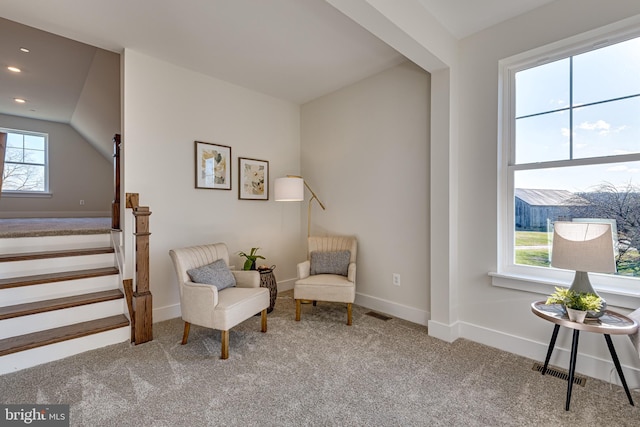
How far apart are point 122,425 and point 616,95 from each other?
372 cm

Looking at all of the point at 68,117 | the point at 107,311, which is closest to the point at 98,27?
the point at 107,311

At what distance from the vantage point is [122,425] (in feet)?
5.21

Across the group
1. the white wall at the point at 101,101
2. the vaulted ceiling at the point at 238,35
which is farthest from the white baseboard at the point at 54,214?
the vaulted ceiling at the point at 238,35

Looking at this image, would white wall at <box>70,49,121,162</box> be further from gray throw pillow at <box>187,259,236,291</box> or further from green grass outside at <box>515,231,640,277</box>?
green grass outside at <box>515,231,640,277</box>

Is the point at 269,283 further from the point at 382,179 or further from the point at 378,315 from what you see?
the point at 382,179

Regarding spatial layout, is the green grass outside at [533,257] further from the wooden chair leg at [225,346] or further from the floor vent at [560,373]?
the wooden chair leg at [225,346]

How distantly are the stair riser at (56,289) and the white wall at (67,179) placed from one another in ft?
19.2

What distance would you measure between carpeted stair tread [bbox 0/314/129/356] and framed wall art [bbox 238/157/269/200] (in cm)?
186

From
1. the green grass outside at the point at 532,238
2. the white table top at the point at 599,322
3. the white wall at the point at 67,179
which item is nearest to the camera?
the white table top at the point at 599,322

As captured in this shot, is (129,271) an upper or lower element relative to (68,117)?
lower

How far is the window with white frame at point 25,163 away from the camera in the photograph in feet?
21.7

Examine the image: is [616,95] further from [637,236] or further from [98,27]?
[98,27]

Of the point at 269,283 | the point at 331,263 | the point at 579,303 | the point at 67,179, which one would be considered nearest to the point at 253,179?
the point at 269,283

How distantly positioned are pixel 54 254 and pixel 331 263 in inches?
110
